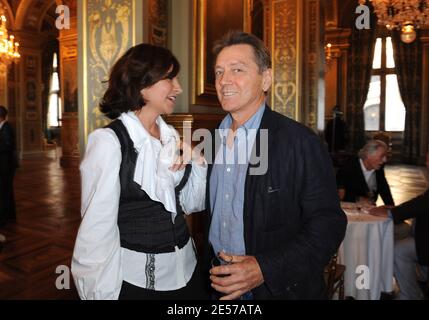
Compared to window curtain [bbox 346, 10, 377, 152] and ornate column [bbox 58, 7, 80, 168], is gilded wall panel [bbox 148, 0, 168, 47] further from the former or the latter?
window curtain [bbox 346, 10, 377, 152]

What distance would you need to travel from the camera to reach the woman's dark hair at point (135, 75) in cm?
145

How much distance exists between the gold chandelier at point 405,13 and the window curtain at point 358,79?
655cm

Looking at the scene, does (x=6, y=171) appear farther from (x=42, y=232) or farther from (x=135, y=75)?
(x=135, y=75)

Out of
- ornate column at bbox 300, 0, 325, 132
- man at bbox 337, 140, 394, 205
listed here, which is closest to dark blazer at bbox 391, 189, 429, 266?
man at bbox 337, 140, 394, 205

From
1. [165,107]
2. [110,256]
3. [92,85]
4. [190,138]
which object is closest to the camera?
[110,256]

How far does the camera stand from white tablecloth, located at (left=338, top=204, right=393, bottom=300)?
3.19 m

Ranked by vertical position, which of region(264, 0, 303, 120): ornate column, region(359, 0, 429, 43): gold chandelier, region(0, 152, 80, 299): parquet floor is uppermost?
region(359, 0, 429, 43): gold chandelier

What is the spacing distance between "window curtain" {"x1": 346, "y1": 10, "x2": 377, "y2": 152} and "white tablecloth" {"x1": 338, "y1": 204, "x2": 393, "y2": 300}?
11.5 m

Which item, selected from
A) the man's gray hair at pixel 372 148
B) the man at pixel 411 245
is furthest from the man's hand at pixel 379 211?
the man's gray hair at pixel 372 148

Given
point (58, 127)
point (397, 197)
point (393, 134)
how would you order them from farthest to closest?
point (58, 127), point (393, 134), point (397, 197)

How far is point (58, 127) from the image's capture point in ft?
71.8
